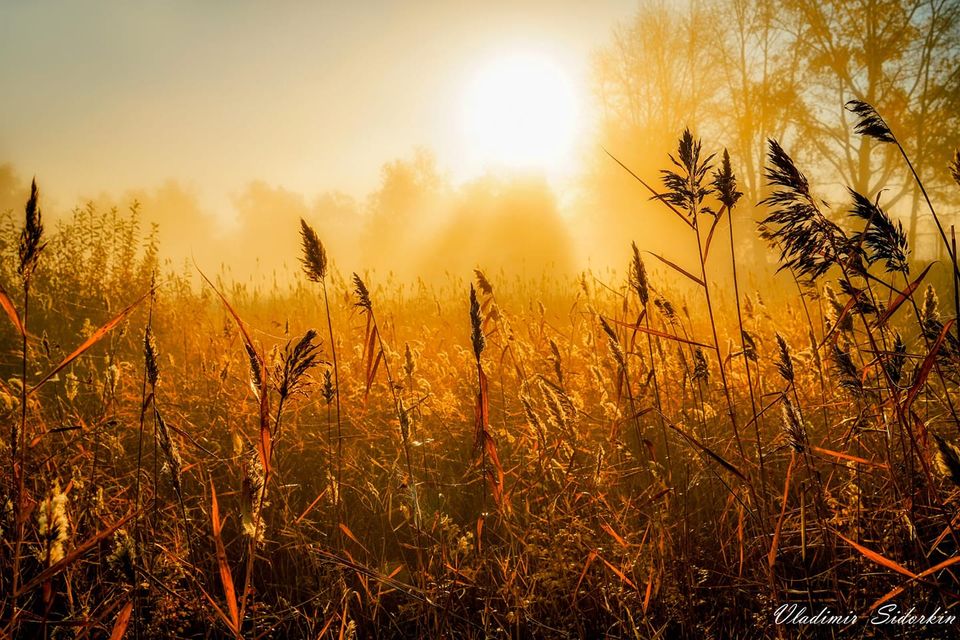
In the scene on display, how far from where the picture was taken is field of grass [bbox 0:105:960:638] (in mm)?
1374

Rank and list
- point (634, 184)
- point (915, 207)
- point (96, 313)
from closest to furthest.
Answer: point (96, 313) < point (915, 207) < point (634, 184)

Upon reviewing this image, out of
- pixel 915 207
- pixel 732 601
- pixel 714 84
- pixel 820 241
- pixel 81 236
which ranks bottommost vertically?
pixel 732 601

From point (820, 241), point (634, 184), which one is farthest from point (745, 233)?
point (820, 241)

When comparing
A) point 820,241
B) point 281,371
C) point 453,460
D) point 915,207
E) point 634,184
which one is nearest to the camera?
point 281,371

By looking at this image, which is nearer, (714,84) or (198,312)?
(198,312)

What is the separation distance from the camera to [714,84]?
21141mm

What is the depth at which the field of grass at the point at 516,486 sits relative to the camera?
137cm

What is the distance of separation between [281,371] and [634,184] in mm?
23899

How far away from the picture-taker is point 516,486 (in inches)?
102

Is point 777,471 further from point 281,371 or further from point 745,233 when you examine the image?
point 745,233
